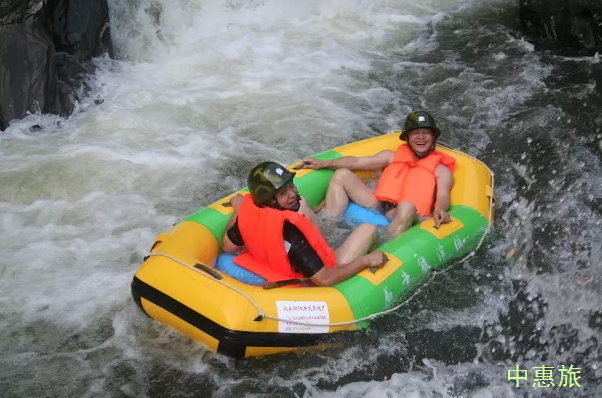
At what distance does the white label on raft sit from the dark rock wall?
14.2 feet

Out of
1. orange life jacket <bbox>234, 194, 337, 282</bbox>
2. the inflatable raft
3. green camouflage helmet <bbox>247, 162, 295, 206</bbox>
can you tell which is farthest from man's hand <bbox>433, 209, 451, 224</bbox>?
green camouflage helmet <bbox>247, 162, 295, 206</bbox>

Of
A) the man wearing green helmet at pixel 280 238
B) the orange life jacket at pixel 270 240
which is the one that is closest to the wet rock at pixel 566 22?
the man wearing green helmet at pixel 280 238

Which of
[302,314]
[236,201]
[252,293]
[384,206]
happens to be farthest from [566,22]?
[252,293]

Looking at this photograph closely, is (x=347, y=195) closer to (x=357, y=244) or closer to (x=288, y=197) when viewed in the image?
(x=357, y=244)

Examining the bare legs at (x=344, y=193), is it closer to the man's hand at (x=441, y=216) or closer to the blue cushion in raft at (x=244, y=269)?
the blue cushion in raft at (x=244, y=269)

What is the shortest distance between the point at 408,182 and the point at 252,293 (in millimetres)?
1807

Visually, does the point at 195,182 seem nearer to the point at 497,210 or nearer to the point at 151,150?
the point at 151,150

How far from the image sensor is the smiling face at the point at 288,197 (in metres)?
4.30

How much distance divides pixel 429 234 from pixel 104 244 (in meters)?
2.52

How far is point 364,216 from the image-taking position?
5.45 m

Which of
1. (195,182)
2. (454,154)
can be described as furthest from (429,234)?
(195,182)

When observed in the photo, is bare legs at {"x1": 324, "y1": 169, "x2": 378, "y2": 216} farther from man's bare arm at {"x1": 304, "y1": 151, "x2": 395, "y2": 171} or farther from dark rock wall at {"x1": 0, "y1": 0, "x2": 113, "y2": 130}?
dark rock wall at {"x1": 0, "y1": 0, "x2": 113, "y2": 130}

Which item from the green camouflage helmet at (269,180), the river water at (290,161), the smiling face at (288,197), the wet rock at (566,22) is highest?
the wet rock at (566,22)

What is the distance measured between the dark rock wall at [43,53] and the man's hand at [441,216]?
4321 mm
